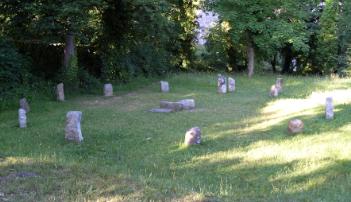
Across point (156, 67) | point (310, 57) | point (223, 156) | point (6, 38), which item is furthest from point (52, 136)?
point (310, 57)

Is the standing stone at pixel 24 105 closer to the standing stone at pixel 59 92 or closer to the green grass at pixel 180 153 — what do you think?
the green grass at pixel 180 153

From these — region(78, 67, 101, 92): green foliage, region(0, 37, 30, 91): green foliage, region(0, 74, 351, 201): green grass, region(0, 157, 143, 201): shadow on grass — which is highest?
region(0, 37, 30, 91): green foliage

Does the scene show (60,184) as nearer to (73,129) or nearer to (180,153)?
(180,153)

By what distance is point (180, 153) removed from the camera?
10.8 m

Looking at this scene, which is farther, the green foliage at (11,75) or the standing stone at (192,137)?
the green foliage at (11,75)

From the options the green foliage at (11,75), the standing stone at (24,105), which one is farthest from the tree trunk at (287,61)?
the standing stone at (24,105)

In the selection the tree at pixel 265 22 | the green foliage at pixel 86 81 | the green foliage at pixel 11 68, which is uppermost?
the tree at pixel 265 22

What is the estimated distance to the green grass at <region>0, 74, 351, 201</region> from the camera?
22.4ft

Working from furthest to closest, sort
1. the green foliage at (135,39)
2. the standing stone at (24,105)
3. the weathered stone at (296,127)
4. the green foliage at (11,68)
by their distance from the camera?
the green foliage at (135,39)
the green foliage at (11,68)
the standing stone at (24,105)
the weathered stone at (296,127)

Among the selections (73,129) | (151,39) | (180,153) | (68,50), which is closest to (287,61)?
(151,39)

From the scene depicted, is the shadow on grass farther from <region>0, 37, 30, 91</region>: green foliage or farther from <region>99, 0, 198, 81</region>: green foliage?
<region>99, 0, 198, 81</region>: green foliage

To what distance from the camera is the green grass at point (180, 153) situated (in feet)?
22.4

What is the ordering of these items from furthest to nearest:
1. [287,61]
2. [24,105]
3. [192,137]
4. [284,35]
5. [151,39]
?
1. [287,61]
2. [284,35]
3. [151,39]
4. [24,105]
5. [192,137]

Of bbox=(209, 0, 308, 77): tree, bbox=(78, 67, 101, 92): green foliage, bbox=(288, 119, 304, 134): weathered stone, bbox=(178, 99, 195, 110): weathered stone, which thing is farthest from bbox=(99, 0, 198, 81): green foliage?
bbox=(288, 119, 304, 134): weathered stone
